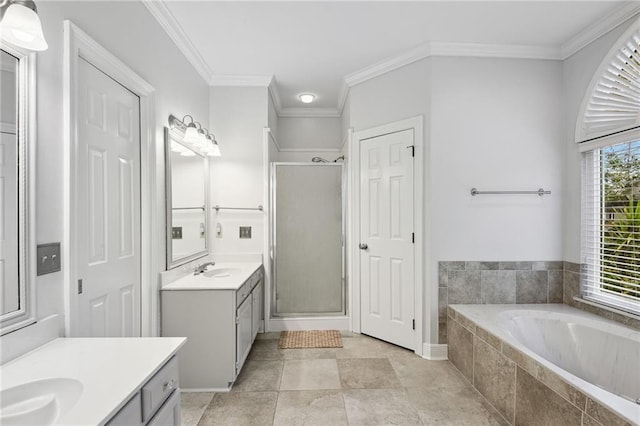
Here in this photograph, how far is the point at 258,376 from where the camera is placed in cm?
243

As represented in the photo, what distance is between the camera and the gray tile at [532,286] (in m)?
2.71

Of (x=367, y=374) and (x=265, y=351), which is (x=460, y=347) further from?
(x=265, y=351)

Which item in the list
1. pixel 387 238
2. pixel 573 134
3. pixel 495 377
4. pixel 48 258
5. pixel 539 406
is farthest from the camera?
pixel 387 238

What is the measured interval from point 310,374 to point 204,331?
35.1 inches

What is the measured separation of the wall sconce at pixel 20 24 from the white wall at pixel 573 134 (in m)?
3.39

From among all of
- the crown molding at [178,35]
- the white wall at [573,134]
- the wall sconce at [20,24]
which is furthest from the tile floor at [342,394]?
the crown molding at [178,35]

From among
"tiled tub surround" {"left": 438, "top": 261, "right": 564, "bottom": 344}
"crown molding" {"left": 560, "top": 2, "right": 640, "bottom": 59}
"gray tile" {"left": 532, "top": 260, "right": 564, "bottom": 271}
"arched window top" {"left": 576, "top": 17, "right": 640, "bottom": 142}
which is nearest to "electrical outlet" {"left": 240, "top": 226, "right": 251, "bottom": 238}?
"tiled tub surround" {"left": 438, "top": 261, "right": 564, "bottom": 344}

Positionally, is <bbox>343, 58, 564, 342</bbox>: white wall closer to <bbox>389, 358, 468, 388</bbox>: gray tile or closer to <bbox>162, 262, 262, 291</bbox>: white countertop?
<bbox>389, 358, 468, 388</bbox>: gray tile

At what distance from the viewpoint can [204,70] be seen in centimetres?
301

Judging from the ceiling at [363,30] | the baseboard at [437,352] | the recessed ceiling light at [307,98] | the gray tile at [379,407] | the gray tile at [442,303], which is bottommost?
Answer: the gray tile at [379,407]

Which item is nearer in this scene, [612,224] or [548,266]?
[612,224]

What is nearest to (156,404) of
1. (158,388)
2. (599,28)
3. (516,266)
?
(158,388)

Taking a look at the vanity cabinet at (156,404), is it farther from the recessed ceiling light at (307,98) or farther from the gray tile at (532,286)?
the recessed ceiling light at (307,98)

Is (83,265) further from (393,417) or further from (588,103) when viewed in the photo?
(588,103)
